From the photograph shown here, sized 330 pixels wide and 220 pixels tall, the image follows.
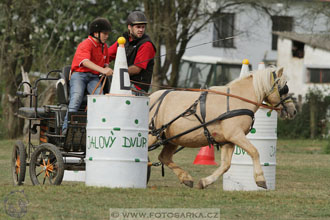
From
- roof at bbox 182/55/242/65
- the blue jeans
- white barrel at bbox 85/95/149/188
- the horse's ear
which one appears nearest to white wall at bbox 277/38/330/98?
roof at bbox 182/55/242/65

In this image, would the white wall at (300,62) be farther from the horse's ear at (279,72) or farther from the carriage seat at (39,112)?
the carriage seat at (39,112)

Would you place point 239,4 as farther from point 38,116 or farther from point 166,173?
point 38,116

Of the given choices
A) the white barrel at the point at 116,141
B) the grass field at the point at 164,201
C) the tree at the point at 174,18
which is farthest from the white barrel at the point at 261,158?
the tree at the point at 174,18

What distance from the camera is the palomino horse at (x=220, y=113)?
32.0ft

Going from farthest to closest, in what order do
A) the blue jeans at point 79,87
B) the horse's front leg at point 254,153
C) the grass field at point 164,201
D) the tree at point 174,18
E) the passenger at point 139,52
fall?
the tree at point 174,18
the passenger at point 139,52
the blue jeans at point 79,87
the horse's front leg at point 254,153
the grass field at point 164,201

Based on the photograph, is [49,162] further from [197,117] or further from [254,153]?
[254,153]

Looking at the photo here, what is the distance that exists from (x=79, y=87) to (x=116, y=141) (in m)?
1.40

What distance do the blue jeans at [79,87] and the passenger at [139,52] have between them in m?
0.62

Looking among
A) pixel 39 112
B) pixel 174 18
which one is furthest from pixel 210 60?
pixel 39 112

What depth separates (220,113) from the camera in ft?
32.3

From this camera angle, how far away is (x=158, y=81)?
85.1ft

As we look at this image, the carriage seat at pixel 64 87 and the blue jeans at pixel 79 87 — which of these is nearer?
the blue jeans at pixel 79 87

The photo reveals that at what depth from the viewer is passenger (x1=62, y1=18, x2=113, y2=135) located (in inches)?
397

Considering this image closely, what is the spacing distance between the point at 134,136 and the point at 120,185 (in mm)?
617
